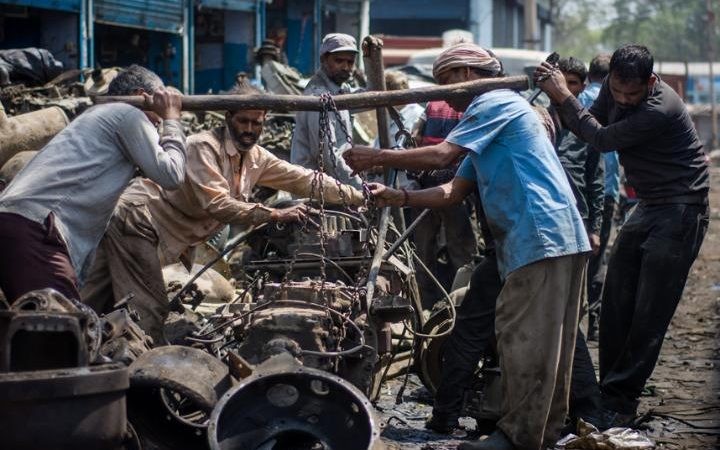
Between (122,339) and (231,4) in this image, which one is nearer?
(122,339)

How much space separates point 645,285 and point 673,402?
967mm

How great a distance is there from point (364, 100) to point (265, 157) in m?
1.22

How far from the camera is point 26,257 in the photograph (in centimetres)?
583

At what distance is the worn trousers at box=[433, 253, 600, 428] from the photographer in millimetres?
6887

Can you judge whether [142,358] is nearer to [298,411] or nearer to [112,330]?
[112,330]

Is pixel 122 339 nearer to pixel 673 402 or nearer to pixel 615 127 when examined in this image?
pixel 615 127

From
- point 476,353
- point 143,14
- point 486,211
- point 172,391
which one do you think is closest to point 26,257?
point 172,391

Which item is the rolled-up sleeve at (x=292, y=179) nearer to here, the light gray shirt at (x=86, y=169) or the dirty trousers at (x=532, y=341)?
the light gray shirt at (x=86, y=169)

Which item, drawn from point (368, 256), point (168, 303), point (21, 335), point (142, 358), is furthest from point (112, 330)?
point (368, 256)

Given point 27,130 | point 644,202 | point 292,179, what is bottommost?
point 644,202

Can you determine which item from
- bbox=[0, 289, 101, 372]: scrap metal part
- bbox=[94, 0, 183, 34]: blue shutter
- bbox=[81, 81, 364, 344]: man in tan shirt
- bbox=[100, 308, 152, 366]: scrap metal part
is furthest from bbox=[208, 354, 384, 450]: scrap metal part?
bbox=[94, 0, 183, 34]: blue shutter

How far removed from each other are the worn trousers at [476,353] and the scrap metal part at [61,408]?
8.56 ft

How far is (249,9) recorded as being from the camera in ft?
61.4

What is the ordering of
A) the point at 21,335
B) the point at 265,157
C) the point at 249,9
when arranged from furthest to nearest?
1. the point at 249,9
2. the point at 265,157
3. the point at 21,335
